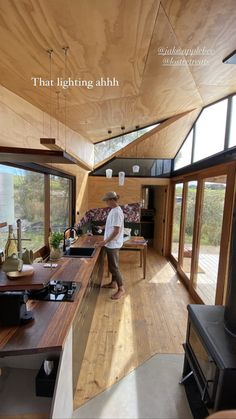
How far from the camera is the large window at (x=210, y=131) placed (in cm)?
305

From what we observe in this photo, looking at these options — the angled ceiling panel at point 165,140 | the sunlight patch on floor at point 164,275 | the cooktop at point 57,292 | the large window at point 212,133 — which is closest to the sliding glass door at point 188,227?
the sunlight patch on floor at point 164,275

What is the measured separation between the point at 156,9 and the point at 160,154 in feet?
14.3

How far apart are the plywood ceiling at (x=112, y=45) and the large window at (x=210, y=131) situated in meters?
0.64

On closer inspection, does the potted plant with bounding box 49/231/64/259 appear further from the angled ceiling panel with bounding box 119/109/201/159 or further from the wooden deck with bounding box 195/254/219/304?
the angled ceiling panel with bounding box 119/109/201/159

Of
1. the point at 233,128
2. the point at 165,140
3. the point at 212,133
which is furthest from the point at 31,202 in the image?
the point at 165,140

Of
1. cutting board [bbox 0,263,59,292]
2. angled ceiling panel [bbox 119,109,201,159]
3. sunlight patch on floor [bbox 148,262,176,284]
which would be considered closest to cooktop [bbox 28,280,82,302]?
cutting board [bbox 0,263,59,292]

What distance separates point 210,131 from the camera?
3.48 metres

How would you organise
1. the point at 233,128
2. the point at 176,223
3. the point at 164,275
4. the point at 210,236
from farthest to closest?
the point at 176,223 → the point at 164,275 → the point at 210,236 → the point at 233,128

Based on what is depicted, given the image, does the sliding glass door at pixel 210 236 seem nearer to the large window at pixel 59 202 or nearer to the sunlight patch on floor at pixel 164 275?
the sunlight patch on floor at pixel 164 275

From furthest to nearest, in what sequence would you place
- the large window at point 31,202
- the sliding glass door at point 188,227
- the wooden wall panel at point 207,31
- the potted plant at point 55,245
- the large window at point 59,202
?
the sliding glass door at point 188,227, the large window at point 59,202, the potted plant at point 55,245, the large window at point 31,202, the wooden wall panel at point 207,31

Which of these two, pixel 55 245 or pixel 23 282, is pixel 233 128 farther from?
pixel 23 282

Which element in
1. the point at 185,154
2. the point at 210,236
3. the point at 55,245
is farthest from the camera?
the point at 185,154

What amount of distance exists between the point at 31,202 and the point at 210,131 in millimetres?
2889

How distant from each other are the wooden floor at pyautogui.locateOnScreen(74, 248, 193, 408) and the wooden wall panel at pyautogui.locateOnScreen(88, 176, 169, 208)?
2.00 metres
